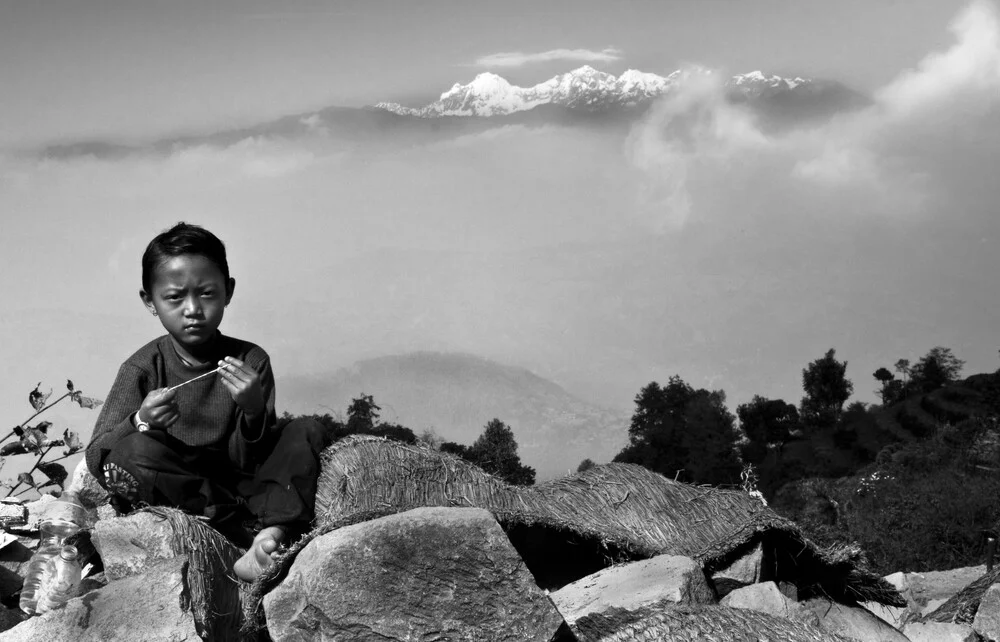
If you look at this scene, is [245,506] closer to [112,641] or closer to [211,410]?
[211,410]

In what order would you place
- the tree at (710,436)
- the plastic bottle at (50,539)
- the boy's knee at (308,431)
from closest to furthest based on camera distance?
the plastic bottle at (50,539)
the boy's knee at (308,431)
the tree at (710,436)

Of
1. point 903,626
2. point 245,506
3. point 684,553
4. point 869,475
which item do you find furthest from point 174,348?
point 869,475

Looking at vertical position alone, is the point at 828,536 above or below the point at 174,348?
below

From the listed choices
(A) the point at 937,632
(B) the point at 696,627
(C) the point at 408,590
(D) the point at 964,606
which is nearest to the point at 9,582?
(C) the point at 408,590

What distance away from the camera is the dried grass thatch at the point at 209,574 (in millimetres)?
4410

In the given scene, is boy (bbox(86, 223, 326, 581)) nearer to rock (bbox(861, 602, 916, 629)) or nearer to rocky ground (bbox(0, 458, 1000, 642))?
rocky ground (bbox(0, 458, 1000, 642))

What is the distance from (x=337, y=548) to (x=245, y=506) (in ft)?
3.58

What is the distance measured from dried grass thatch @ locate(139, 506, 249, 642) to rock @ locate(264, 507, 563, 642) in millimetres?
394

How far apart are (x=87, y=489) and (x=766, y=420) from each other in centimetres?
1031

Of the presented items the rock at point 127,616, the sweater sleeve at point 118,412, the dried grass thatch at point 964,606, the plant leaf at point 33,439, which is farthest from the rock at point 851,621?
the plant leaf at point 33,439

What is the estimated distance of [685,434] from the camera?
1116 cm

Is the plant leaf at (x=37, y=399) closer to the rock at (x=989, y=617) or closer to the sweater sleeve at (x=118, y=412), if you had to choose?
the sweater sleeve at (x=118, y=412)

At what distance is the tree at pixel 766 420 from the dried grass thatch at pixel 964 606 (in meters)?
7.60

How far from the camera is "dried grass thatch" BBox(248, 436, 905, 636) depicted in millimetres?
5297
